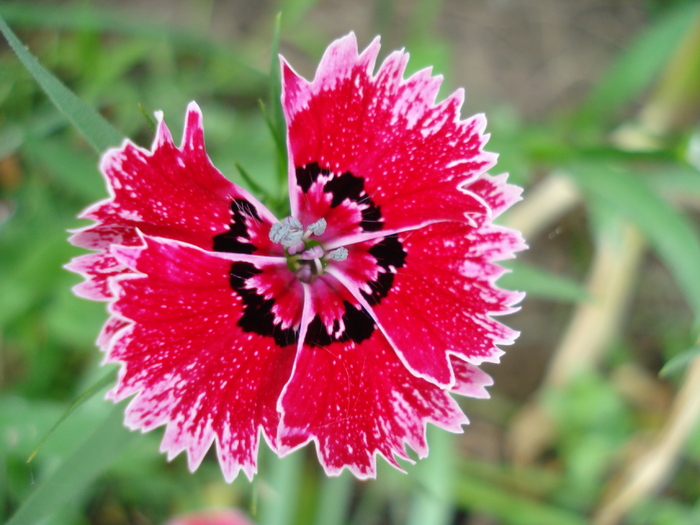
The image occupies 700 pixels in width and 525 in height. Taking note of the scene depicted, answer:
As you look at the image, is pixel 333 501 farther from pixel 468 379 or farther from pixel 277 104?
pixel 277 104

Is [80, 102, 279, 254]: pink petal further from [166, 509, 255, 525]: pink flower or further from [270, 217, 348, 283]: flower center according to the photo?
[166, 509, 255, 525]: pink flower

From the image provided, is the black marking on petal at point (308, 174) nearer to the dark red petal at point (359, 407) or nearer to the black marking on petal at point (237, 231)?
the black marking on petal at point (237, 231)

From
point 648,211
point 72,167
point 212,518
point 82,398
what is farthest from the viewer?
point 212,518

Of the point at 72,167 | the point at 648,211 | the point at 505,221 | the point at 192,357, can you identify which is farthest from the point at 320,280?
the point at 505,221

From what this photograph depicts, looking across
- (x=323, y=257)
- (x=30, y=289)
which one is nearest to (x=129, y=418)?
(x=323, y=257)

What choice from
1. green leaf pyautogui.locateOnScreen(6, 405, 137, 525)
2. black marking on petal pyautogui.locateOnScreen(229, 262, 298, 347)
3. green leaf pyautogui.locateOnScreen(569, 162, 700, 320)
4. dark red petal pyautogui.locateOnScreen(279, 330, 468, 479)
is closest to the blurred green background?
green leaf pyautogui.locateOnScreen(569, 162, 700, 320)
